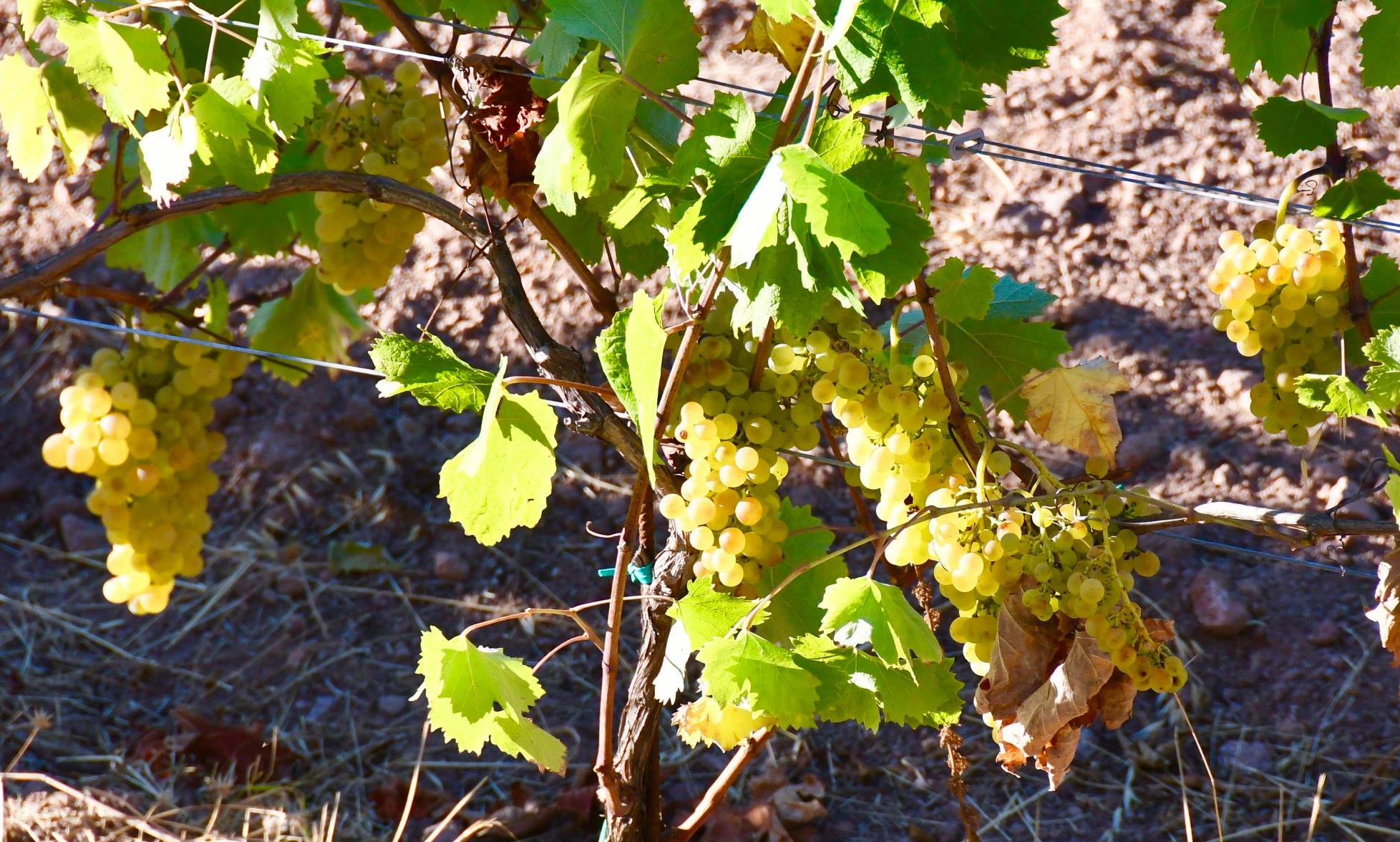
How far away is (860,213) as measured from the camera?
676 mm

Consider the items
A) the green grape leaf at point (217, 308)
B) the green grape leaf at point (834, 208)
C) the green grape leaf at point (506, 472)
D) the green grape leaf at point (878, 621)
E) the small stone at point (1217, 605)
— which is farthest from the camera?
the small stone at point (1217, 605)

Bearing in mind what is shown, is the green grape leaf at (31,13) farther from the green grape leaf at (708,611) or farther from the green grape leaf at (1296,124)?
the green grape leaf at (1296,124)

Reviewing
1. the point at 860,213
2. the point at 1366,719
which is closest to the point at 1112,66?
the point at 1366,719

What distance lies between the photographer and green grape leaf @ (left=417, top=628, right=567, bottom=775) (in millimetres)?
946

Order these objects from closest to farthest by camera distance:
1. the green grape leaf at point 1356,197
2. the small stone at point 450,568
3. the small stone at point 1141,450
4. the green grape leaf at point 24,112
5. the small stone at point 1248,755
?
the green grape leaf at point 1356,197
the green grape leaf at point 24,112
the small stone at point 1248,755
the small stone at point 1141,450
the small stone at point 450,568

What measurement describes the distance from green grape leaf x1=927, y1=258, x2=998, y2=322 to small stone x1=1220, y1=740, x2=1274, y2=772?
3.46 feet

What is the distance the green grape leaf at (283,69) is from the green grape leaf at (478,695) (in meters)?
0.53

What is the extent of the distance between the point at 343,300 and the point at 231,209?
250mm

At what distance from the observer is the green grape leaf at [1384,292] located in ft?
3.50

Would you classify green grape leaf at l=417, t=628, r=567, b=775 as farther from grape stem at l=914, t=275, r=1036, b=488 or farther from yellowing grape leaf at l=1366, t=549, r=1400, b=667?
yellowing grape leaf at l=1366, t=549, r=1400, b=667

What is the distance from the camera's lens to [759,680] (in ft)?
2.77

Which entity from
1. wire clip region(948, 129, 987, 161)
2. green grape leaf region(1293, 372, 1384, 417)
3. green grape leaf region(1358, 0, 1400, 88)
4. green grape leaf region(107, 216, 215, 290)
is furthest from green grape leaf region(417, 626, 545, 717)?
green grape leaf region(107, 216, 215, 290)

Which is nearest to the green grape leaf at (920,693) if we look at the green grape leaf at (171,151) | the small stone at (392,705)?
the green grape leaf at (171,151)

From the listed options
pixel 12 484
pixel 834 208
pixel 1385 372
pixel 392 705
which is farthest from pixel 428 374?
pixel 12 484
